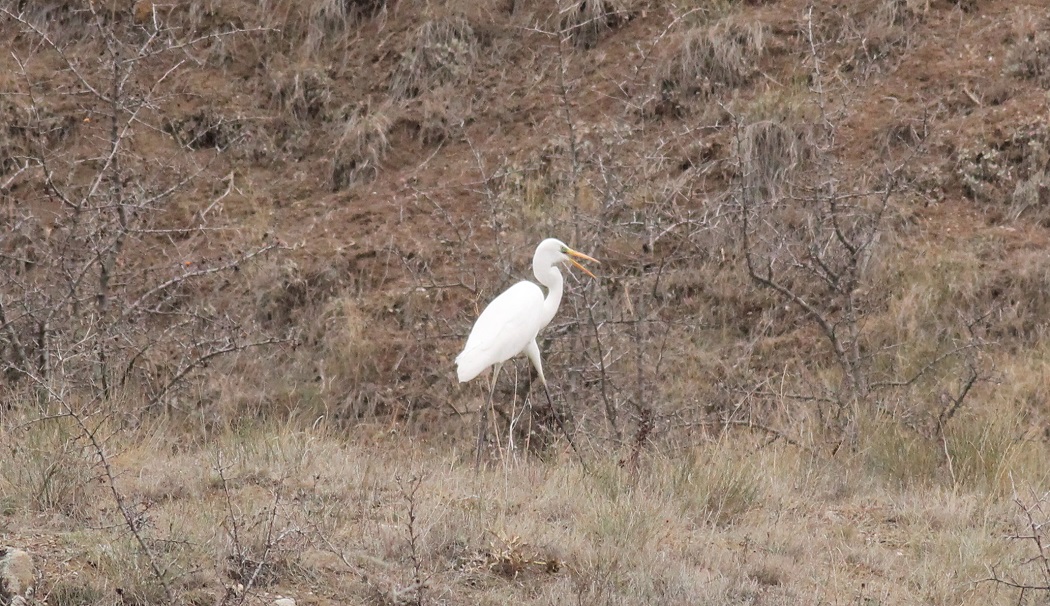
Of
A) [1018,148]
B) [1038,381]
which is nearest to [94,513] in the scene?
[1038,381]

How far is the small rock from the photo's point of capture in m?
3.45

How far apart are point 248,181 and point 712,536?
761 cm

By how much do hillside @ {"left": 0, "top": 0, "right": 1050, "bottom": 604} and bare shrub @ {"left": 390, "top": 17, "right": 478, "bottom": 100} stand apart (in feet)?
0.14

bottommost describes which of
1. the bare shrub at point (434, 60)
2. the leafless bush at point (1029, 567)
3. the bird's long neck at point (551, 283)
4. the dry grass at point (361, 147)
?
the leafless bush at point (1029, 567)

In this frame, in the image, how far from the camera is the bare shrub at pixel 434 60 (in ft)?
37.3

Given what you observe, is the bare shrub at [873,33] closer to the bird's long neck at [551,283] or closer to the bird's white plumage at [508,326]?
the bird's long neck at [551,283]

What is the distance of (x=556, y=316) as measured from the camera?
28.9 ft

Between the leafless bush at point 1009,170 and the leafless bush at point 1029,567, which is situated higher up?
the leafless bush at point 1009,170

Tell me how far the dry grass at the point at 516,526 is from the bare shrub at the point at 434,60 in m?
5.99

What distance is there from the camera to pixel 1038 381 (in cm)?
795

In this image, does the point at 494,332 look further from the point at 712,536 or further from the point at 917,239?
the point at 917,239

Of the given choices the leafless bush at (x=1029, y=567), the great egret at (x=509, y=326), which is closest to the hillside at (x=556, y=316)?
the leafless bush at (x=1029, y=567)

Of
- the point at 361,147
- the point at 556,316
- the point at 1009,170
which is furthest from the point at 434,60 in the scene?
the point at 1009,170

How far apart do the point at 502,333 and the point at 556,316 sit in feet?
7.80
